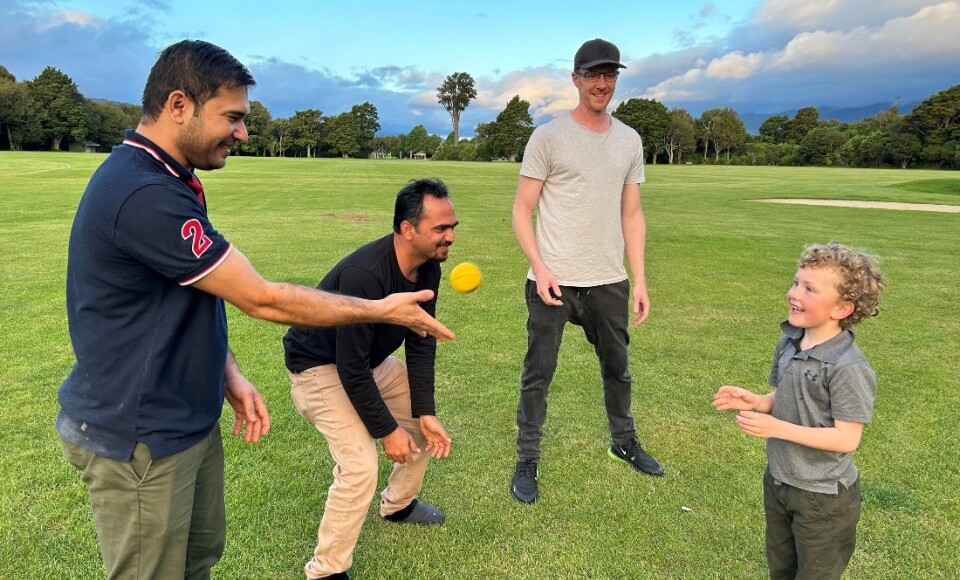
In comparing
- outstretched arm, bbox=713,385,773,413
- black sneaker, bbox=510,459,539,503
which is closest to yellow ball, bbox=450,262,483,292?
black sneaker, bbox=510,459,539,503

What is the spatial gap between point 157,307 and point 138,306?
0.05 metres

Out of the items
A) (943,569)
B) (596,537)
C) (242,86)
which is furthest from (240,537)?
(943,569)

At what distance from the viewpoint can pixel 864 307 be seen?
2.45 m

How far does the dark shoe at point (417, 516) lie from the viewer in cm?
358

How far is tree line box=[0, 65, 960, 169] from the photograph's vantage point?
70.3 m

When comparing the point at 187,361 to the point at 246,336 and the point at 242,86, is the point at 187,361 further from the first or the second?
the point at 246,336

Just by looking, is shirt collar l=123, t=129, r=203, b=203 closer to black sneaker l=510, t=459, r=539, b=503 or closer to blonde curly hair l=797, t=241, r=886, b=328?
blonde curly hair l=797, t=241, r=886, b=328

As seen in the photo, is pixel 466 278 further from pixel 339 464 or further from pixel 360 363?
pixel 339 464

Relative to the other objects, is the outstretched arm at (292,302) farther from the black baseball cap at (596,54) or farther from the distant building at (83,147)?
the distant building at (83,147)

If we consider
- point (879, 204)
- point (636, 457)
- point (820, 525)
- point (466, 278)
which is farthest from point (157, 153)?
point (879, 204)

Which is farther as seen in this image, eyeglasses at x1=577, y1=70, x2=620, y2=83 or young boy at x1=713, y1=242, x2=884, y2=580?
eyeglasses at x1=577, y1=70, x2=620, y2=83

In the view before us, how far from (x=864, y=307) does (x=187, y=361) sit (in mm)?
2678

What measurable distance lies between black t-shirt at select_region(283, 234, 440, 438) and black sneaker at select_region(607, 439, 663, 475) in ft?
5.70

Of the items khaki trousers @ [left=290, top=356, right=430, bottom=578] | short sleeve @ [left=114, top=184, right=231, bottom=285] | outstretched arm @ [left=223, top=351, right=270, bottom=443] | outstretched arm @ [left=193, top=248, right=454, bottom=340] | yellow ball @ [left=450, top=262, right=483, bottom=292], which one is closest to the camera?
short sleeve @ [left=114, top=184, right=231, bottom=285]
